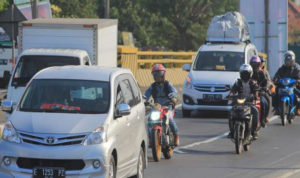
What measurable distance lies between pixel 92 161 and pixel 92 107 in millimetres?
979

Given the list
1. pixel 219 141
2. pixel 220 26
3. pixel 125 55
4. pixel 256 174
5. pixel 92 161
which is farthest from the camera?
pixel 125 55

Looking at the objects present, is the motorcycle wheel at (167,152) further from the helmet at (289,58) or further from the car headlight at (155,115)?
the helmet at (289,58)

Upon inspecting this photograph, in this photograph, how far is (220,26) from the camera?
2956 cm

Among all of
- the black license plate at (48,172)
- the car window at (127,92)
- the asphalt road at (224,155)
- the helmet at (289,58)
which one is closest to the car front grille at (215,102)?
the asphalt road at (224,155)

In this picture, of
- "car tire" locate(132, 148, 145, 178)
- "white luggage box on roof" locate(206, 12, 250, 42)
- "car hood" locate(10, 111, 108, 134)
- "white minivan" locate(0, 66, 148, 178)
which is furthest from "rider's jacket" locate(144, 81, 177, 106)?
"white luggage box on roof" locate(206, 12, 250, 42)

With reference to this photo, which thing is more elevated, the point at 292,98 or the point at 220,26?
the point at 220,26

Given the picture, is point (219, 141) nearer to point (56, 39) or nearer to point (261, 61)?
point (261, 61)

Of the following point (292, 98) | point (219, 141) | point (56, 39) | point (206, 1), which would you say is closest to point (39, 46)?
point (56, 39)

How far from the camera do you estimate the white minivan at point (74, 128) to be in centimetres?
1127

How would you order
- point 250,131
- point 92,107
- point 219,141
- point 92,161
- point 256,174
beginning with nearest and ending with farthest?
1. point 92,161
2. point 92,107
3. point 256,174
4. point 250,131
5. point 219,141

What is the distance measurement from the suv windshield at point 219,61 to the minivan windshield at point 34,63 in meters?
7.20

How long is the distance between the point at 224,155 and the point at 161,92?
1.85 m

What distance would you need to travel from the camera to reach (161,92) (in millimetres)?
16719

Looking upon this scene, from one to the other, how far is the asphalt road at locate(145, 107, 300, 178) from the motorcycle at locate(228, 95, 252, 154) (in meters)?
0.21
